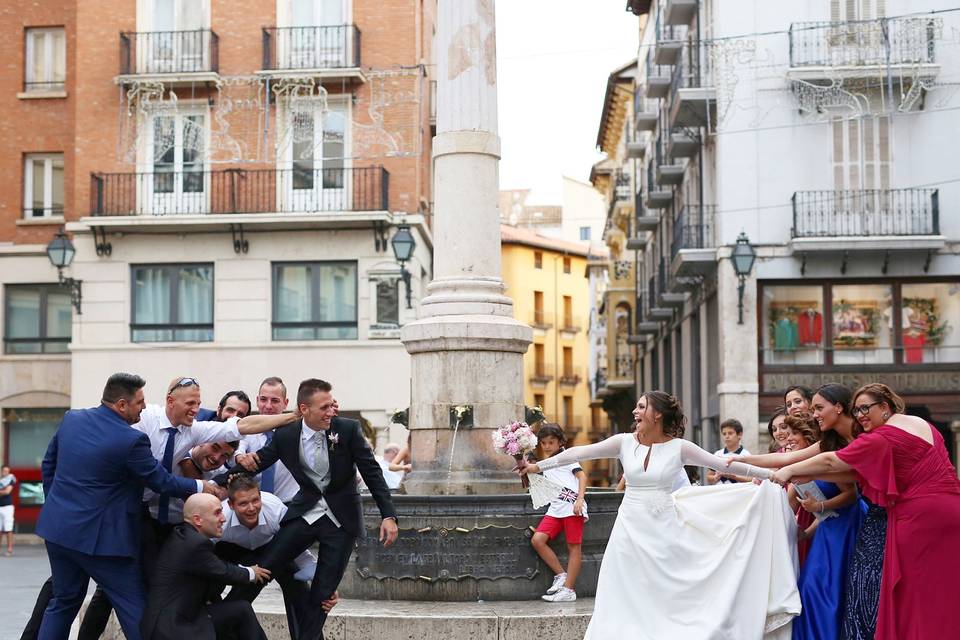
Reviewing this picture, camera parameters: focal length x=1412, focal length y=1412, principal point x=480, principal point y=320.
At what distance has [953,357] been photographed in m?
30.2

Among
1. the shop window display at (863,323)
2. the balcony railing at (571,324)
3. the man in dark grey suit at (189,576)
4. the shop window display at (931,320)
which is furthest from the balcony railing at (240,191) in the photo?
the balcony railing at (571,324)

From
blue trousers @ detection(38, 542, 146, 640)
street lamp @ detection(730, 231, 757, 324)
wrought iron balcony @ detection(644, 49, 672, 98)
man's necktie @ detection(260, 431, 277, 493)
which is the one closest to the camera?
blue trousers @ detection(38, 542, 146, 640)

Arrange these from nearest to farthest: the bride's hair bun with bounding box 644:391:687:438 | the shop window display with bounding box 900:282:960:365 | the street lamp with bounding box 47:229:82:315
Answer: the bride's hair bun with bounding box 644:391:687:438
the shop window display with bounding box 900:282:960:365
the street lamp with bounding box 47:229:82:315

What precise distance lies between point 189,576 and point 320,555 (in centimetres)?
116

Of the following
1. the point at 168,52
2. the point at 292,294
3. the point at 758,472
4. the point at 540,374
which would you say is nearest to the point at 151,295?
the point at 292,294

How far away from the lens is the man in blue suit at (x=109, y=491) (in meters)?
8.48

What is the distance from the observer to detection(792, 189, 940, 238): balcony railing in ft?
97.2

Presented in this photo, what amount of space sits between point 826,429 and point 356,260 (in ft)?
77.8

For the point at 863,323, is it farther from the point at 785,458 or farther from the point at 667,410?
the point at 785,458

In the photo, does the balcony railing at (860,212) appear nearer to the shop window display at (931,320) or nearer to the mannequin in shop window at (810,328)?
the shop window display at (931,320)

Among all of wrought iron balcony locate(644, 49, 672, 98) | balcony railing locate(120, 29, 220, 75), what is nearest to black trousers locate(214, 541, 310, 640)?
balcony railing locate(120, 29, 220, 75)

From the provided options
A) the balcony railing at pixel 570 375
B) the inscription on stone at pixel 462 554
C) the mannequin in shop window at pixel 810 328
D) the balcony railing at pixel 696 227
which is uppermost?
the balcony railing at pixel 696 227

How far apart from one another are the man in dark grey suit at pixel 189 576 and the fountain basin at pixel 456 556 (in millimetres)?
3441

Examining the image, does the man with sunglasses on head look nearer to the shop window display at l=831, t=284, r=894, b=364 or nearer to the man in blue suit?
the man in blue suit
